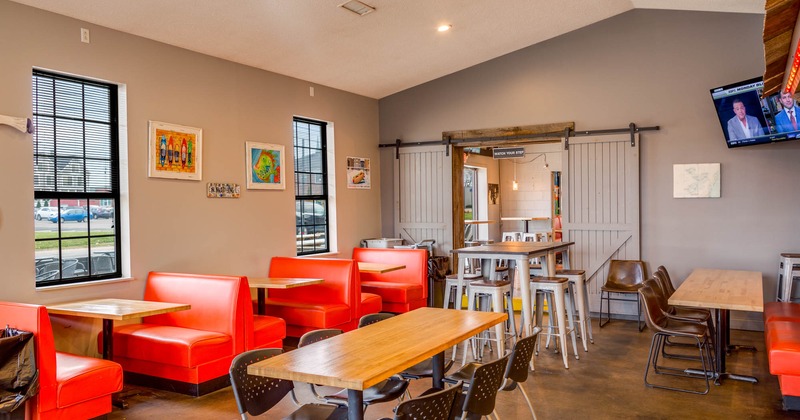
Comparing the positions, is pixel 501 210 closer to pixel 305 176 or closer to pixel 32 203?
pixel 305 176

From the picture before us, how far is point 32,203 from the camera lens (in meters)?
4.72

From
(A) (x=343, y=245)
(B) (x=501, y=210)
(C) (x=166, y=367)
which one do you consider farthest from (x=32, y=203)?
(B) (x=501, y=210)

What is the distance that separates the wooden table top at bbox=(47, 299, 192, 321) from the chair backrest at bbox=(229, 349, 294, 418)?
166 centimetres

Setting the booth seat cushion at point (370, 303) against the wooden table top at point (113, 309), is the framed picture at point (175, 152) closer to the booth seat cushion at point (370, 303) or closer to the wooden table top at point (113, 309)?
the wooden table top at point (113, 309)

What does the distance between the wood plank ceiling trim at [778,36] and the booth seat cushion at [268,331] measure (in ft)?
14.0

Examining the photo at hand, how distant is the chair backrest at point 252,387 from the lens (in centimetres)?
278

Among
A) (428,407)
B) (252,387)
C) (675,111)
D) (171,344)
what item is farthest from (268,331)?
(675,111)

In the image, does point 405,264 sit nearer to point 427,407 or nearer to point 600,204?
point 600,204

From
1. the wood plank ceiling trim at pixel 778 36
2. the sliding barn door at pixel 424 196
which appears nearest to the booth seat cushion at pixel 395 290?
the sliding barn door at pixel 424 196

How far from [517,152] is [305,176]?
10.5 feet

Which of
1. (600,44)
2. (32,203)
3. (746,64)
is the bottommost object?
(32,203)

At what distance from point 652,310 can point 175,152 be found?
4.67 metres

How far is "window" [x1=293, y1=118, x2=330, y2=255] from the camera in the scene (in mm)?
7645

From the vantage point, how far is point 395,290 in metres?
7.15
